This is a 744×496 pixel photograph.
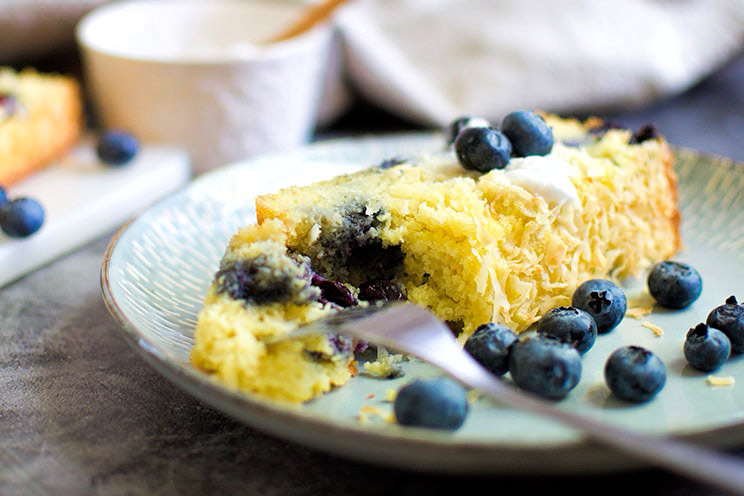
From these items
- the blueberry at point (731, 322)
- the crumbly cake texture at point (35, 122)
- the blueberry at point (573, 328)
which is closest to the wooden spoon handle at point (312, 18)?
the crumbly cake texture at point (35, 122)

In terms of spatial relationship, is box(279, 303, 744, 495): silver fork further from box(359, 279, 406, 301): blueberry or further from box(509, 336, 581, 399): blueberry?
box(359, 279, 406, 301): blueberry

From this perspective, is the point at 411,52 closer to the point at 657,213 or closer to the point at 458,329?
the point at 657,213

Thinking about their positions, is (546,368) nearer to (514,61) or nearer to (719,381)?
(719,381)

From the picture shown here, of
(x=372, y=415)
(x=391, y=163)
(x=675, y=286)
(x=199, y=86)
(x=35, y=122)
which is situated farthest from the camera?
(x=199, y=86)

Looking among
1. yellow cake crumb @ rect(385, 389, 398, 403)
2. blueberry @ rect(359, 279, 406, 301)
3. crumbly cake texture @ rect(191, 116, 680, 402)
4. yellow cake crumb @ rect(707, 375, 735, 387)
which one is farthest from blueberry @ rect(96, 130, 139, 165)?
yellow cake crumb @ rect(707, 375, 735, 387)

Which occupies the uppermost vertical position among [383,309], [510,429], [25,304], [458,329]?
[383,309]

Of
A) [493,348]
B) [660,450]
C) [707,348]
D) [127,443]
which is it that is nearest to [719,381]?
[707,348]

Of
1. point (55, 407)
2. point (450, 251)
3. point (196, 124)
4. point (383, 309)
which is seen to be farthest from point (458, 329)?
point (196, 124)
